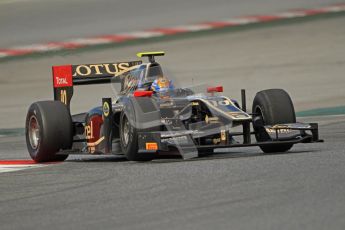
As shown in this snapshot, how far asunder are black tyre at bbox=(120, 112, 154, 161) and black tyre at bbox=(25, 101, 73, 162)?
1071 millimetres

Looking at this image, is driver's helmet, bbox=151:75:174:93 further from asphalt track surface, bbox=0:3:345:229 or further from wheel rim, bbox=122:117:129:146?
asphalt track surface, bbox=0:3:345:229

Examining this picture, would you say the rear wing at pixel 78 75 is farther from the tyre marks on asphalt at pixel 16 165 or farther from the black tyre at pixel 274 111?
the black tyre at pixel 274 111

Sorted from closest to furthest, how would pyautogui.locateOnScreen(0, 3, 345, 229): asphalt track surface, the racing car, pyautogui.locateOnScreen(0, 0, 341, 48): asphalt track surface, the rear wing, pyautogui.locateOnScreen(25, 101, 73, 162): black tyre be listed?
pyautogui.locateOnScreen(0, 3, 345, 229): asphalt track surface < the racing car < pyautogui.locateOnScreen(25, 101, 73, 162): black tyre < the rear wing < pyautogui.locateOnScreen(0, 0, 341, 48): asphalt track surface

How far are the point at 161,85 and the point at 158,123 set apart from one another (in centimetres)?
108

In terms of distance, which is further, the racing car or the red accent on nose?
the red accent on nose

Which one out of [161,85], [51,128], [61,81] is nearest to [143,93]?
[161,85]

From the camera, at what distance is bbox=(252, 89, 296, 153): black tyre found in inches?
443

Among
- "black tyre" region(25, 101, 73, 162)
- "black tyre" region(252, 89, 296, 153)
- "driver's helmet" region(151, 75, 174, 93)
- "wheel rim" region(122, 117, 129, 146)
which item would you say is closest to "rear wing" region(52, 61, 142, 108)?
"black tyre" region(25, 101, 73, 162)

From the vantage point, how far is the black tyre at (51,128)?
475 inches

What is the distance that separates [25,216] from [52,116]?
14.5 ft

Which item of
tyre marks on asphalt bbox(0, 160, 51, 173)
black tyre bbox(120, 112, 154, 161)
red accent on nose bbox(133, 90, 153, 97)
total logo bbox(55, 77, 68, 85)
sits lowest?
tyre marks on asphalt bbox(0, 160, 51, 173)

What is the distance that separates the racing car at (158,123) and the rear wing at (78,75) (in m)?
0.31

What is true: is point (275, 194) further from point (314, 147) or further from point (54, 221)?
point (314, 147)

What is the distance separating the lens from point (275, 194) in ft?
25.8
